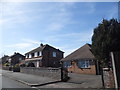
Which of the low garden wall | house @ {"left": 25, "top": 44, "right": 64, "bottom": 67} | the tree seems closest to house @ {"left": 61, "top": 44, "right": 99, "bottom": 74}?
the low garden wall

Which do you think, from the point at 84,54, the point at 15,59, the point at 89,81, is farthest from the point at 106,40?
the point at 15,59

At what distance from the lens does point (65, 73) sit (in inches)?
808

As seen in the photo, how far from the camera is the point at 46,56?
52531mm

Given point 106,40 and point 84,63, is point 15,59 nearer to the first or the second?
point 84,63

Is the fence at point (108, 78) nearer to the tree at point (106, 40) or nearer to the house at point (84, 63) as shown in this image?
the tree at point (106, 40)

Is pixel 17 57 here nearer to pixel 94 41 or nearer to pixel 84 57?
pixel 84 57

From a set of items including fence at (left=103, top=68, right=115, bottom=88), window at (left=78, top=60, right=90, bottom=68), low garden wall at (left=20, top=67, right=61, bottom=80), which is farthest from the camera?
window at (left=78, top=60, right=90, bottom=68)

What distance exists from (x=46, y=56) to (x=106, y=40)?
39.0 meters

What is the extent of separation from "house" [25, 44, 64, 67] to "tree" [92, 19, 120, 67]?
120ft

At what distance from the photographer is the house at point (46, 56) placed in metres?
51.8

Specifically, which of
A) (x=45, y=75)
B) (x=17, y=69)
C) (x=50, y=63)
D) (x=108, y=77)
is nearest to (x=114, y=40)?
(x=108, y=77)

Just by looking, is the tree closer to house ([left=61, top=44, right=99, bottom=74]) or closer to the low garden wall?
the low garden wall

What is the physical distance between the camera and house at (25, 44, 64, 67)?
5176 cm

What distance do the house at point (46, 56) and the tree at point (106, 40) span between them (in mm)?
36660
